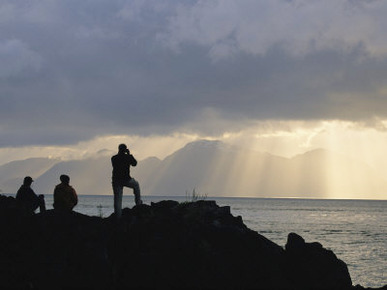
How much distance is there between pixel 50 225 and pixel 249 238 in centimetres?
664

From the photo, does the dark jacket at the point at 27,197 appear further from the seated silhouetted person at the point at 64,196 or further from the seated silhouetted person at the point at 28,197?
the seated silhouetted person at the point at 64,196

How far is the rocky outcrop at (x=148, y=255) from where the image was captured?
16.2 metres

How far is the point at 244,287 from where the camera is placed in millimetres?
17422

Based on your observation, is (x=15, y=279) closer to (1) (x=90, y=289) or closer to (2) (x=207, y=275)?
(1) (x=90, y=289)

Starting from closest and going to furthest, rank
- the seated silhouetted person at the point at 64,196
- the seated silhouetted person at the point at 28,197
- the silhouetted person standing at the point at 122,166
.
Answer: the silhouetted person standing at the point at 122,166, the seated silhouetted person at the point at 64,196, the seated silhouetted person at the point at 28,197

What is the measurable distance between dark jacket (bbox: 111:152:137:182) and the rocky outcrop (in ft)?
4.62

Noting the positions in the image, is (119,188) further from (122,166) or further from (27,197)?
(27,197)

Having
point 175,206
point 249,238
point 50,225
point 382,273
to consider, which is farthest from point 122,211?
point 382,273

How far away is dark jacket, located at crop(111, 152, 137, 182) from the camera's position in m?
18.6

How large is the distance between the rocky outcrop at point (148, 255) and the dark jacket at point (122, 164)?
1408 mm

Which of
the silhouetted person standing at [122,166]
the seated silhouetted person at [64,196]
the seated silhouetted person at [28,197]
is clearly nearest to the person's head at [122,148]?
the silhouetted person standing at [122,166]

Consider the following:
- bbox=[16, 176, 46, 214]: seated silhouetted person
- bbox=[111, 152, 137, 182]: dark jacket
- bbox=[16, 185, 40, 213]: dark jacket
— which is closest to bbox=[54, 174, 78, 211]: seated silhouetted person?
bbox=[16, 176, 46, 214]: seated silhouetted person

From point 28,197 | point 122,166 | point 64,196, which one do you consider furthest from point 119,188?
point 28,197

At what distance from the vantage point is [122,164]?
18672 millimetres
